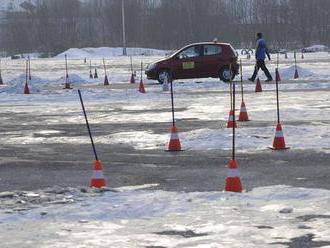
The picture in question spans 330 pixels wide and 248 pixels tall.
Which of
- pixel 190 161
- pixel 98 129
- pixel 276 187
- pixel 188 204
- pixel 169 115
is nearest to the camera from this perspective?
pixel 188 204

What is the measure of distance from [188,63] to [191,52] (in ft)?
1.76

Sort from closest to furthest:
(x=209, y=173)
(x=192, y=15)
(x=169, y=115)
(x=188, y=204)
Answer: (x=188, y=204) → (x=209, y=173) → (x=169, y=115) → (x=192, y=15)

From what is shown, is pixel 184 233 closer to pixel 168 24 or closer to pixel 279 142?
pixel 279 142

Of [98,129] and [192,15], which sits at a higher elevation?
[192,15]

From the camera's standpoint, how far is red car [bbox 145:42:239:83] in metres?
30.2

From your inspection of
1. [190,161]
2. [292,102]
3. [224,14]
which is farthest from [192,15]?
[190,161]

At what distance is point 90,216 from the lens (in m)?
7.17

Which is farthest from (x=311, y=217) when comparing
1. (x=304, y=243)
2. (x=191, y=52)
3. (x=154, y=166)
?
(x=191, y=52)

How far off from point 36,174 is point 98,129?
18.6 ft

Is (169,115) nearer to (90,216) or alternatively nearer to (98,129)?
(98,129)

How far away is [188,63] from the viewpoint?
3023 centimetres

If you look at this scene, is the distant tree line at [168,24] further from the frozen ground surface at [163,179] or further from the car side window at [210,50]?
the frozen ground surface at [163,179]

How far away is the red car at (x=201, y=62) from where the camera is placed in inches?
1190

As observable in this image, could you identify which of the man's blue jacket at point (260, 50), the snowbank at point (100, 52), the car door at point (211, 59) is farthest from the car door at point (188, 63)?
the snowbank at point (100, 52)
